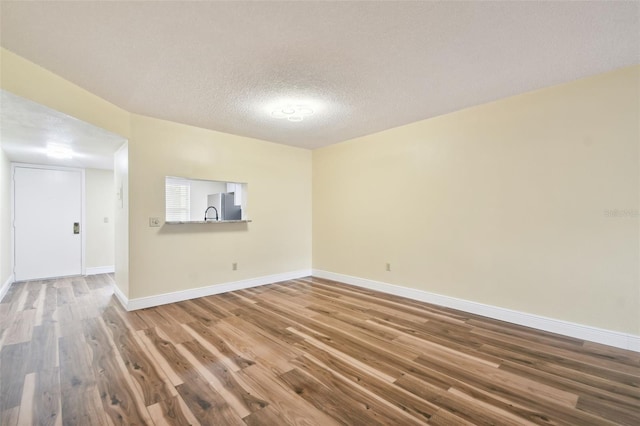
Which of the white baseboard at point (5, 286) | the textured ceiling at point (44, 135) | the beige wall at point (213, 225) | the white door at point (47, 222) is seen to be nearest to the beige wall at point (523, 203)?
the beige wall at point (213, 225)

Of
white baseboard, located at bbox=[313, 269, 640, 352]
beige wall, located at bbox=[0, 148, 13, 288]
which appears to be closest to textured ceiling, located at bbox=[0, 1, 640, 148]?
white baseboard, located at bbox=[313, 269, 640, 352]

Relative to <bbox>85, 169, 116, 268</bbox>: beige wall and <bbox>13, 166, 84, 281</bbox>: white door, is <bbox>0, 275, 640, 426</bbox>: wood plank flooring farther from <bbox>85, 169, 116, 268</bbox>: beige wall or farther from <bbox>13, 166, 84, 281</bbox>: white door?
<bbox>85, 169, 116, 268</bbox>: beige wall

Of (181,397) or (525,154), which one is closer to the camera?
(181,397)

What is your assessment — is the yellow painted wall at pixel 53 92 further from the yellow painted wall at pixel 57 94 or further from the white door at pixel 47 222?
the white door at pixel 47 222

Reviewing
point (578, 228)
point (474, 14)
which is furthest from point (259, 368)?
point (578, 228)

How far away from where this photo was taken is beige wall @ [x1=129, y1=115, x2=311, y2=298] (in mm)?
3738

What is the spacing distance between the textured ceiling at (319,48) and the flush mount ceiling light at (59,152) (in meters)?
1.78

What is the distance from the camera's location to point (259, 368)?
2.28m

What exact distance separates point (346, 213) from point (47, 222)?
583cm

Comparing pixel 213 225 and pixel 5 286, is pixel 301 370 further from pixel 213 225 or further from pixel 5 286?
pixel 5 286

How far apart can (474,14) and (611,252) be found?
2543 mm

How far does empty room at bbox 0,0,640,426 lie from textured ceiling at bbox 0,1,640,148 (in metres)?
0.02

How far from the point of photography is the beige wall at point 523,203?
102 inches

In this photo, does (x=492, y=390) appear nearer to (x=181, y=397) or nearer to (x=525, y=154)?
(x=181, y=397)
